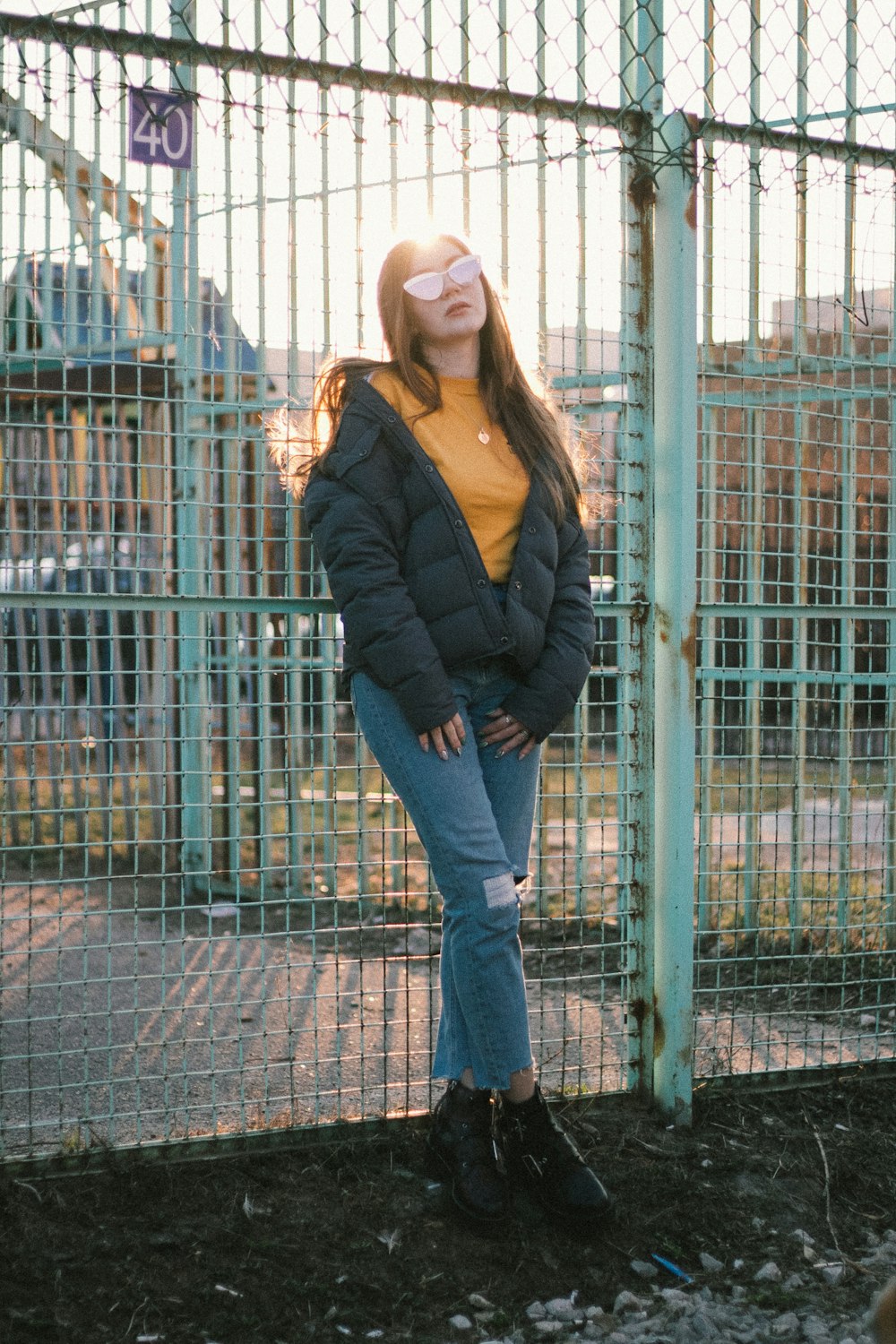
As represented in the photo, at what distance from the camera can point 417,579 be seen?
9.81 feet

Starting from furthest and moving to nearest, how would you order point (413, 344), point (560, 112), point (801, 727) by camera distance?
point (801, 727), point (560, 112), point (413, 344)

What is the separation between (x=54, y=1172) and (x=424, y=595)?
5.51ft

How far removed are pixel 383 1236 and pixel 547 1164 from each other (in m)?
0.42

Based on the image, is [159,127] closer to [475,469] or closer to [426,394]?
[426,394]

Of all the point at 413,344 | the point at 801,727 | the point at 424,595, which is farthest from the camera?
the point at 801,727

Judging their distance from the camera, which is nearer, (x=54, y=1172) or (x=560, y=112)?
(x=54, y=1172)

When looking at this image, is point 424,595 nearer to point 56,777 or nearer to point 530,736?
Result: point 530,736

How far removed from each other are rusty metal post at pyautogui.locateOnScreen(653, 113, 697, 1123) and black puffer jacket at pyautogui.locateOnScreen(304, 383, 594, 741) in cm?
58

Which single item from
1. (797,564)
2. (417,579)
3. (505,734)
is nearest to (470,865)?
(505,734)

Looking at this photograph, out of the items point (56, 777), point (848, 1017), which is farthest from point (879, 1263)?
point (56, 777)

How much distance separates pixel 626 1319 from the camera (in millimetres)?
2730

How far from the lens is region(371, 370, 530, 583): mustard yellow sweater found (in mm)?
3072

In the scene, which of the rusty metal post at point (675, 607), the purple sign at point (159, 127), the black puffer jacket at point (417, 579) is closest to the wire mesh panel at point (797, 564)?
the rusty metal post at point (675, 607)

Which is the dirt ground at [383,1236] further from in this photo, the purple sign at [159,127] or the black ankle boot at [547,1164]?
the purple sign at [159,127]
